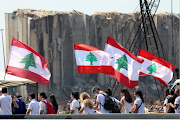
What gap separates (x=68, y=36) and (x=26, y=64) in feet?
80.5

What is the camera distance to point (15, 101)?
23.9ft

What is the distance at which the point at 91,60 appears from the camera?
8812 mm

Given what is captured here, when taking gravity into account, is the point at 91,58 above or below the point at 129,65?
above

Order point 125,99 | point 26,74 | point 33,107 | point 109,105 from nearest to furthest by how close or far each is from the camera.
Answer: point 33,107 → point 109,105 → point 125,99 → point 26,74

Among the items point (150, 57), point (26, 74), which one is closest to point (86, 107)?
point (26, 74)

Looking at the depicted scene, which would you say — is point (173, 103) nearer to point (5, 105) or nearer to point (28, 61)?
point (5, 105)

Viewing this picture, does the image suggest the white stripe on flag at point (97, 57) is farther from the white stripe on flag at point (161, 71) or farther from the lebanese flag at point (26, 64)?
the white stripe on flag at point (161, 71)

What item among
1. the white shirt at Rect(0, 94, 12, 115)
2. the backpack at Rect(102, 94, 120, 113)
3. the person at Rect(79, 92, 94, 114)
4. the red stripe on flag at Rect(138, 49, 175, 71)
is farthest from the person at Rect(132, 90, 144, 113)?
the red stripe on flag at Rect(138, 49, 175, 71)

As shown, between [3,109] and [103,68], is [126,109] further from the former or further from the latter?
[3,109]

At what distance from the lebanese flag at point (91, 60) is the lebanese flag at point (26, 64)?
115 cm

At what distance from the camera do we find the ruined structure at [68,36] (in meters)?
30.7

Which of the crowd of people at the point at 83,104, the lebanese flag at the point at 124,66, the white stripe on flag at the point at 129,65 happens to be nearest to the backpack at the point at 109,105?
the crowd of people at the point at 83,104

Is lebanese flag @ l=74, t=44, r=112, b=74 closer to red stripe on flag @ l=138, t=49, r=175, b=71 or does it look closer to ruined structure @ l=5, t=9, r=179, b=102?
red stripe on flag @ l=138, t=49, r=175, b=71

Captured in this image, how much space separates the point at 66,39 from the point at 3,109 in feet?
85.7
